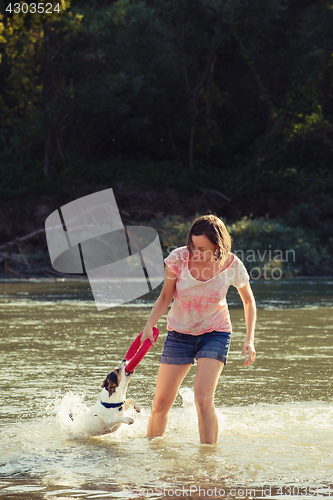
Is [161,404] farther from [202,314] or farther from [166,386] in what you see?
[202,314]

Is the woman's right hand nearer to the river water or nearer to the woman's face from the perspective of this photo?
the woman's face

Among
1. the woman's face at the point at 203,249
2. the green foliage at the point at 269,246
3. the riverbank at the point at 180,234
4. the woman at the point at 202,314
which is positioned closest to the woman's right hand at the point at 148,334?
the woman at the point at 202,314

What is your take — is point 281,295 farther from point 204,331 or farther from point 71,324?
point 204,331

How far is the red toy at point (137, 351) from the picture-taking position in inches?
226

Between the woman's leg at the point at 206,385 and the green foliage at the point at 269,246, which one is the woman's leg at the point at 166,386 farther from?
the green foliage at the point at 269,246

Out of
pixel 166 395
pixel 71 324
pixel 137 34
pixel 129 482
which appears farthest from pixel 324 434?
pixel 137 34

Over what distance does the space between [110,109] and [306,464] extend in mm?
27494

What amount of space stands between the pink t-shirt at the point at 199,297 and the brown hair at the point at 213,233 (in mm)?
144

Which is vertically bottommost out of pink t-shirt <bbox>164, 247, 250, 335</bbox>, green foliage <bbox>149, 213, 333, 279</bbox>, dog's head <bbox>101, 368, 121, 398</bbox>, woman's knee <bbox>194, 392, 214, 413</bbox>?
green foliage <bbox>149, 213, 333, 279</bbox>

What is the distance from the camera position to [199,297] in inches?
220

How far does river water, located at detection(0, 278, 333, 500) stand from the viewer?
478 cm

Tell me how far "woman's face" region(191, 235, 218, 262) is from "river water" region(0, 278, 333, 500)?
140cm

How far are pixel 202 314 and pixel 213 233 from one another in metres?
0.61

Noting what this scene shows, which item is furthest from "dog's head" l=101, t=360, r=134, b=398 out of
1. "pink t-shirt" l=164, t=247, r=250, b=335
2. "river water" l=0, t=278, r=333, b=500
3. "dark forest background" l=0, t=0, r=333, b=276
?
"dark forest background" l=0, t=0, r=333, b=276
